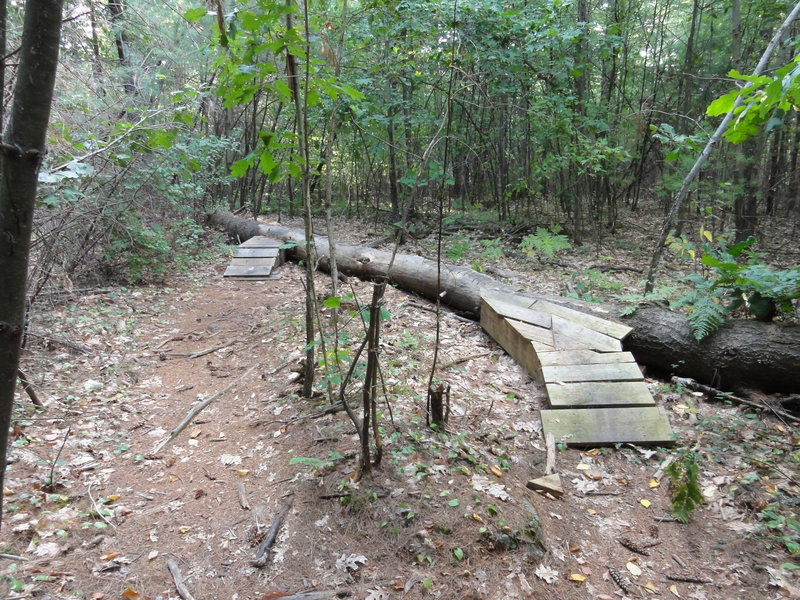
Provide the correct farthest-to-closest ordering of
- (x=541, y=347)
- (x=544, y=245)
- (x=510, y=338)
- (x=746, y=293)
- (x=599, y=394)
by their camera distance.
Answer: (x=544, y=245) < (x=510, y=338) < (x=541, y=347) < (x=746, y=293) < (x=599, y=394)

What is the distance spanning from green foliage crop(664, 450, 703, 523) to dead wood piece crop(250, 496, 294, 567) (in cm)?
268

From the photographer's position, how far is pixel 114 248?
734cm

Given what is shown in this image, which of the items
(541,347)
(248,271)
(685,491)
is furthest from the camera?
(248,271)

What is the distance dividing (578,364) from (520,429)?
104 centimetres

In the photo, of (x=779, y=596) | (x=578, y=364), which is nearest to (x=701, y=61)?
(x=578, y=364)

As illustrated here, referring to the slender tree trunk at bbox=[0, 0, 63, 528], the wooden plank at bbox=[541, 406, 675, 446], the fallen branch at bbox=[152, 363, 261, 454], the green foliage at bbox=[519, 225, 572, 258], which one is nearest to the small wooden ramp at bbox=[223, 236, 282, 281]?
the fallen branch at bbox=[152, 363, 261, 454]

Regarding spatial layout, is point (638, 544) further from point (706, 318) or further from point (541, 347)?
point (706, 318)

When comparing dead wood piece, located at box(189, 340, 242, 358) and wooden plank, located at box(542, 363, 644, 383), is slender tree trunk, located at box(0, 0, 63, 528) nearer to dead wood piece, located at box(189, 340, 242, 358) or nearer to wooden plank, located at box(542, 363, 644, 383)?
wooden plank, located at box(542, 363, 644, 383)

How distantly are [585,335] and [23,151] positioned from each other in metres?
5.14

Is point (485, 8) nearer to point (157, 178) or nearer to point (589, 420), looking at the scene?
point (157, 178)

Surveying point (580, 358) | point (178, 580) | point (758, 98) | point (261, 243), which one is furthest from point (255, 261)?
point (758, 98)

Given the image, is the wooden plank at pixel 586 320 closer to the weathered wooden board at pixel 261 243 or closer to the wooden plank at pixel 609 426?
the wooden plank at pixel 609 426

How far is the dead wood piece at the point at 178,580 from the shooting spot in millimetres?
2477

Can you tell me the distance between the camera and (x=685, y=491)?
3.24m
